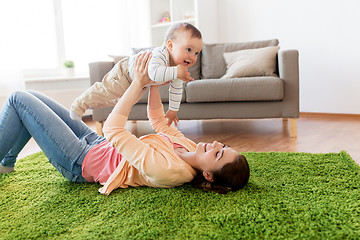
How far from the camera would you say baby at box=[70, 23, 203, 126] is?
1.52 meters

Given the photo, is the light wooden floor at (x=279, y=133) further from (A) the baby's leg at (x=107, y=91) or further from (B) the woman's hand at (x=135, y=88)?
(B) the woman's hand at (x=135, y=88)

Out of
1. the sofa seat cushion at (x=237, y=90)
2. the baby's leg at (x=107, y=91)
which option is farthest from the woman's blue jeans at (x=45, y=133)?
the sofa seat cushion at (x=237, y=90)

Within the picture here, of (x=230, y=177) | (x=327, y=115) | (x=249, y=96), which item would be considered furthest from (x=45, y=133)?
(x=327, y=115)

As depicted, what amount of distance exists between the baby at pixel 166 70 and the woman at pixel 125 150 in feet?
0.22

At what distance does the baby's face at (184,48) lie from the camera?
1603 mm

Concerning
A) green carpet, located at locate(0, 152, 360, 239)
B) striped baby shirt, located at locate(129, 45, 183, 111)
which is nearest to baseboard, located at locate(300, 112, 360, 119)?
green carpet, located at locate(0, 152, 360, 239)

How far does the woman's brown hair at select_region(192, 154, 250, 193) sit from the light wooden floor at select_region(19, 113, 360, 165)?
3.23 ft

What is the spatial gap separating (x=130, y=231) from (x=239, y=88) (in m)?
2.05

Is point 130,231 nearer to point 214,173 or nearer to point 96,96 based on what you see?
point 214,173

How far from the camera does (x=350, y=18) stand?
396 centimetres

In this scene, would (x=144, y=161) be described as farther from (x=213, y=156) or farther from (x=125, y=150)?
(x=213, y=156)

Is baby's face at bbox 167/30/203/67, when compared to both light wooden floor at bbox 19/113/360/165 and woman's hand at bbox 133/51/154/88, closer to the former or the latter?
woman's hand at bbox 133/51/154/88

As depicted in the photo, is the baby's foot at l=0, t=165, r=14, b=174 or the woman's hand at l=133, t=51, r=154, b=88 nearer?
the woman's hand at l=133, t=51, r=154, b=88

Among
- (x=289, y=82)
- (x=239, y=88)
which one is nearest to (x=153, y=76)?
(x=239, y=88)
